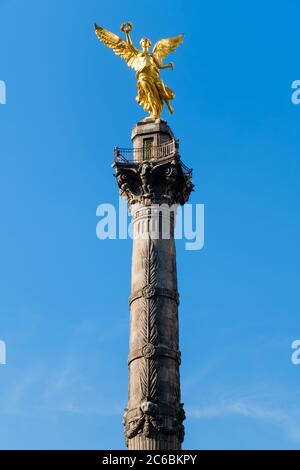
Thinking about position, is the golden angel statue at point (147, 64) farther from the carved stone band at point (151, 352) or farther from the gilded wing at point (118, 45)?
Result: the carved stone band at point (151, 352)

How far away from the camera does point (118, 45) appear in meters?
42.0

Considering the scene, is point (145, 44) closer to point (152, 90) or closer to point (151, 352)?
point (152, 90)

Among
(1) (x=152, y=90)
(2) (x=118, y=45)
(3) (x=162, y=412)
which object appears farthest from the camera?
(2) (x=118, y=45)

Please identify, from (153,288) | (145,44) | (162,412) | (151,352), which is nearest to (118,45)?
(145,44)

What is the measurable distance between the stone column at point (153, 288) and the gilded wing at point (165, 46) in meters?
3.36

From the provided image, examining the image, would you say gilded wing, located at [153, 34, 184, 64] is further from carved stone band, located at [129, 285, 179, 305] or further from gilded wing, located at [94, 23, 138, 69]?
carved stone band, located at [129, 285, 179, 305]

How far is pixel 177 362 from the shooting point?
116 ft

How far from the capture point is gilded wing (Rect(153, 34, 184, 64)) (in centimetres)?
4188

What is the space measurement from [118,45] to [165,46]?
2141 millimetres

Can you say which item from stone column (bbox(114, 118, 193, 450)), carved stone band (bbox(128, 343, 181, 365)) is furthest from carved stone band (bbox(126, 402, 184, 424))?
carved stone band (bbox(128, 343, 181, 365))

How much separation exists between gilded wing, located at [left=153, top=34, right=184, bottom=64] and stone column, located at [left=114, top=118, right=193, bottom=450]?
3.36 metres
